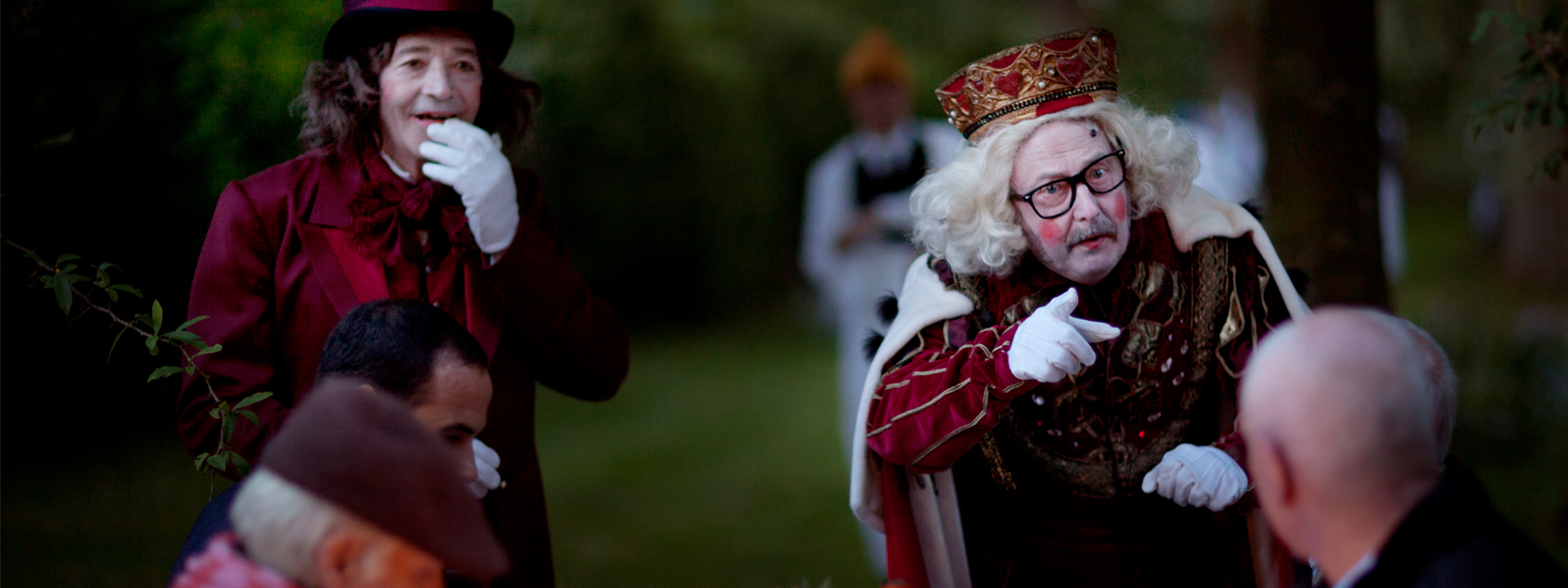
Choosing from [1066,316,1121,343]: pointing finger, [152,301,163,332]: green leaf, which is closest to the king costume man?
[1066,316,1121,343]: pointing finger

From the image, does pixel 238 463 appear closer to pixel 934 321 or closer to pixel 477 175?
pixel 477 175

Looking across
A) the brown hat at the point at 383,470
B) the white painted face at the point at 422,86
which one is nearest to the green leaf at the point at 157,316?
the white painted face at the point at 422,86

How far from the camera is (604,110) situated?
941cm

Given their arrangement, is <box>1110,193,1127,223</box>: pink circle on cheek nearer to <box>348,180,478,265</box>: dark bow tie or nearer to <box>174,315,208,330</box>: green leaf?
<box>348,180,478,265</box>: dark bow tie

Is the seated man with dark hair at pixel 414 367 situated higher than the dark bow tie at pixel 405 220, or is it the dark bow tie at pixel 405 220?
the dark bow tie at pixel 405 220

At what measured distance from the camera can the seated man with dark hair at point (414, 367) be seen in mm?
1848

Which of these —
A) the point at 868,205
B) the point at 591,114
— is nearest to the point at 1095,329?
the point at 868,205

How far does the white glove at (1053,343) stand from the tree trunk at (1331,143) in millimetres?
1492

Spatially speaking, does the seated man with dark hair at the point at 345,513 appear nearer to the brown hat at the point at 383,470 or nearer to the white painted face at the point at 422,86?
the brown hat at the point at 383,470

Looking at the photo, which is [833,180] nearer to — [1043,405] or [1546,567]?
[1043,405]

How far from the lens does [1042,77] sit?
7.50 ft

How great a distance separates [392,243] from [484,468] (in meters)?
0.47

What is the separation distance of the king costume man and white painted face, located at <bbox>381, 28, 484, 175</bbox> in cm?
94

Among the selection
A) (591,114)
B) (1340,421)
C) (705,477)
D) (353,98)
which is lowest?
(705,477)
